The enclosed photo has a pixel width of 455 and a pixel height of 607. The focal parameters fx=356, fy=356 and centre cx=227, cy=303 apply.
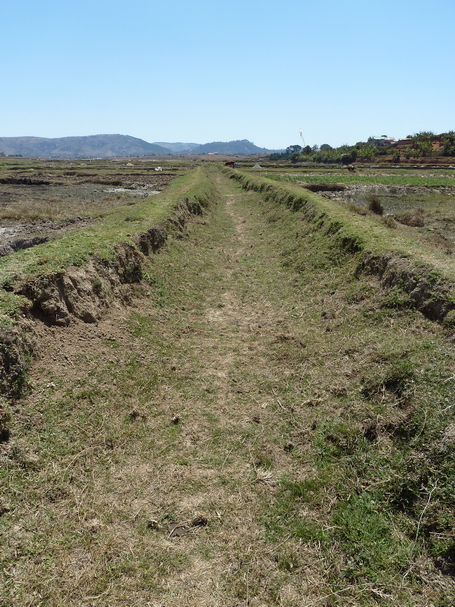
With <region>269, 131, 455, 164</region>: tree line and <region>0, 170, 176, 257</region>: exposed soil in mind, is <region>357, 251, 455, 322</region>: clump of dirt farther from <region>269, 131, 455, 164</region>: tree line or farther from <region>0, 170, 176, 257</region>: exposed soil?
<region>269, 131, 455, 164</region>: tree line

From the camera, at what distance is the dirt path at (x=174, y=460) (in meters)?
4.05

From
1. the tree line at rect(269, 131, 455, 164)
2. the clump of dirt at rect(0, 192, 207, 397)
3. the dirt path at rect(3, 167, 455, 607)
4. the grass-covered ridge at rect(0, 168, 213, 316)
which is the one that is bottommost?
the dirt path at rect(3, 167, 455, 607)

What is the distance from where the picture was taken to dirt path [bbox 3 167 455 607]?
13.3 feet

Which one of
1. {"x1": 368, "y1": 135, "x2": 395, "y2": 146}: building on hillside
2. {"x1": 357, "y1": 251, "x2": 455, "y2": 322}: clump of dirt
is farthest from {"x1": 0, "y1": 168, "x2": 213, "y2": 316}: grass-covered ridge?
{"x1": 368, "y1": 135, "x2": 395, "y2": 146}: building on hillside

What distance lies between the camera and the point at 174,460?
583cm

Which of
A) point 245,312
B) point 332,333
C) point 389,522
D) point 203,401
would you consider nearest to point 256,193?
point 245,312

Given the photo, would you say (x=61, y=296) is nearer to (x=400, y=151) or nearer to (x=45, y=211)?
(x=45, y=211)

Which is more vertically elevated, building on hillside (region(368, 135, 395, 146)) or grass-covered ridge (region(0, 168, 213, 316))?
building on hillside (region(368, 135, 395, 146))

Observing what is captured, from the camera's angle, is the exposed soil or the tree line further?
the tree line

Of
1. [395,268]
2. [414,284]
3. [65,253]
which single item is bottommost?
[414,284]

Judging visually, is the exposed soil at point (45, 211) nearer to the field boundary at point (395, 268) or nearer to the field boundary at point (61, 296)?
the field boundary at point (61, 296)

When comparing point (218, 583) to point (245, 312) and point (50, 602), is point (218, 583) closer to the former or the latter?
point (50, 602)

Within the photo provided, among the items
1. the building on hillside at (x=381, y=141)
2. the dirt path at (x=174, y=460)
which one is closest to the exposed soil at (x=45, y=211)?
the dirt path at (x=174, y=460)

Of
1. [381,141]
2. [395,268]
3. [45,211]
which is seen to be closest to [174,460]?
[395,268]
